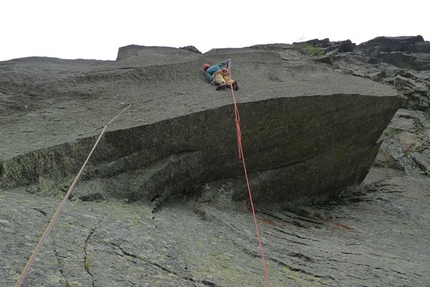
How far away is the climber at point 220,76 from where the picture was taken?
8708 millimetres

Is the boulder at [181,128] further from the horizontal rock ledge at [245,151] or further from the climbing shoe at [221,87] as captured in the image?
the climbing shoe at [221,87]

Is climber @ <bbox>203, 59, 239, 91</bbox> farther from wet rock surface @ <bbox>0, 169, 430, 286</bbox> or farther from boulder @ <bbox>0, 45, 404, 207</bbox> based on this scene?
wet rock surface @ <bbox>0, 169, 430, 286</bbox>

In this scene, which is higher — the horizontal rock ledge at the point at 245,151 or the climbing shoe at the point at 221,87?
the climbing shoe at the point at 221,87

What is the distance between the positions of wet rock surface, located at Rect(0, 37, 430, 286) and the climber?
1.36 ft

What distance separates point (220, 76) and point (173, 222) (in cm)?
476

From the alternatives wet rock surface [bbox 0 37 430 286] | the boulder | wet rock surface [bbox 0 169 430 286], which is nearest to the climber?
the boulder

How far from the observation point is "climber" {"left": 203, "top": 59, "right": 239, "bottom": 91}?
8708 mm

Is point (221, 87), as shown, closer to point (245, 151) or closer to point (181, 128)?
point (245, 151)

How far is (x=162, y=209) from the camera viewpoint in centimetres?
676

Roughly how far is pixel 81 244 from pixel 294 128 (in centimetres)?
560

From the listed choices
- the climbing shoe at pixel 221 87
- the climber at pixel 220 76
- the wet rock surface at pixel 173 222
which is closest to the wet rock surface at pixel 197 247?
the wet rock surface at pixel 173 222

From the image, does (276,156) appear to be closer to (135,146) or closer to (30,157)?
(135,146)

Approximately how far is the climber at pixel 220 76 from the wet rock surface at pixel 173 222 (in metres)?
0.41

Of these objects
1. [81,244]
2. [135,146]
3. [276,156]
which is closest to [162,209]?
[135,146]
